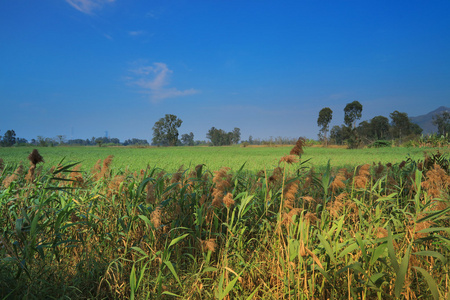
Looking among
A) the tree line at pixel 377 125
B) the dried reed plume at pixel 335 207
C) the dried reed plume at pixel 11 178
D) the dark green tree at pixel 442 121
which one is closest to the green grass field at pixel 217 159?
the dried reed plume at pixel 335 207

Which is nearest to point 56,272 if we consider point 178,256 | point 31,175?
point 178,256

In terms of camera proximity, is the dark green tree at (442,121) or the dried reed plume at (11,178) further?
the dark green tree at (442,121)

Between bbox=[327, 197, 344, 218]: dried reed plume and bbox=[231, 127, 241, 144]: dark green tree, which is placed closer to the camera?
bbox=[327, 197, 344, 218]: dried reed plume

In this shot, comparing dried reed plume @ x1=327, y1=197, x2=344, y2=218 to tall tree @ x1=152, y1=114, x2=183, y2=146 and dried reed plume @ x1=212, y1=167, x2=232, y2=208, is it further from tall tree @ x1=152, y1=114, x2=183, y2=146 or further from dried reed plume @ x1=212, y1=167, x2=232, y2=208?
tall tree @ x1=152, y1=114, x2=183, y2=146

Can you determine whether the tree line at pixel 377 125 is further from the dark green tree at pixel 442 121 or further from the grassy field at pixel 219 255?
the grassy field at pixel 219 255

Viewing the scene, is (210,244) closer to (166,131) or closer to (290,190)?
(290,190)

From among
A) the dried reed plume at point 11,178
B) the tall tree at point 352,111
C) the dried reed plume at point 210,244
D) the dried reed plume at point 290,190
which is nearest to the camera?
the dried reed plume at point 210,244

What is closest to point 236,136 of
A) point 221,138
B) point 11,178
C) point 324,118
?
point 221,138

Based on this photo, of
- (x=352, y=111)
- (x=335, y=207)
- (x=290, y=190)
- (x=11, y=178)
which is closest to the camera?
(x=290, y=190)

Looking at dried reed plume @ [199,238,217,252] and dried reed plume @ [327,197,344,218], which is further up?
dried reed plume @ [327,197,344,218]

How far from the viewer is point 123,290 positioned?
2.23m

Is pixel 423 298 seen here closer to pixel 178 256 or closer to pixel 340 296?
pixel 340 296

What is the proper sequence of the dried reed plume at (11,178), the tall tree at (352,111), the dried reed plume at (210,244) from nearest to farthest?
the dried reed plume at (210,244) → the dried reed plume at (11,178) → the tall tree at (352,111)

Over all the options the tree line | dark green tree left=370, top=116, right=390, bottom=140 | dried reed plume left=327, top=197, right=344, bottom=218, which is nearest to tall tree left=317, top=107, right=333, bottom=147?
the tree line
